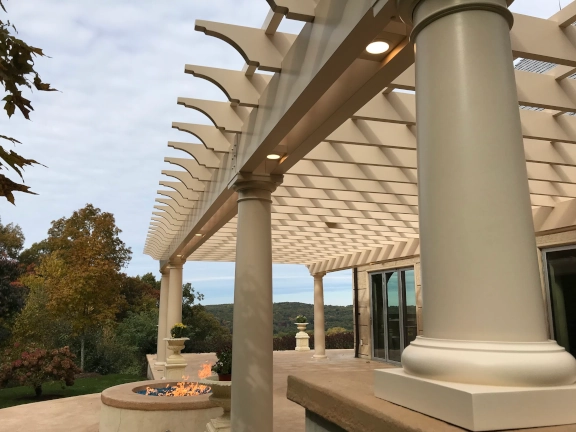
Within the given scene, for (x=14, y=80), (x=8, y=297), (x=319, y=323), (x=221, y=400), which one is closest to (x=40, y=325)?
(x=8, y=297)

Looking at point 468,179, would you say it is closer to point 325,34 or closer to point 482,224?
point 482,224

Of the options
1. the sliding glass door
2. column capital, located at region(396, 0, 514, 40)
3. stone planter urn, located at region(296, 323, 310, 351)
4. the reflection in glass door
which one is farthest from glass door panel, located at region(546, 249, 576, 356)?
stone planter urn, located at region(296, 323, 310, 351)

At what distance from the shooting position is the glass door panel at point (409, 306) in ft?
46.4

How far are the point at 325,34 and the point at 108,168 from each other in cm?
6025

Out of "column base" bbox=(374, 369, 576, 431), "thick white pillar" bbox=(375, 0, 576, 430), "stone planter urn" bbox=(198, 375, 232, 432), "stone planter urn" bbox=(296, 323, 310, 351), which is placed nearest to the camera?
"column base" bbox=(374, 369, 576, 431)

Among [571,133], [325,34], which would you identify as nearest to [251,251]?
[325,34]

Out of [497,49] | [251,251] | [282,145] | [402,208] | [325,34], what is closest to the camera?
[497,49]

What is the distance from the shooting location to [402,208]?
920 centimetres

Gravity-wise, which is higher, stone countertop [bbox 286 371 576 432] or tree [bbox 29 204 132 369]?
tree [bbox 29 204 132 369]

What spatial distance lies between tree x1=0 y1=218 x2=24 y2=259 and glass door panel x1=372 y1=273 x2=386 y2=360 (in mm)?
29690

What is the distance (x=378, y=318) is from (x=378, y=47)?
14.3 m

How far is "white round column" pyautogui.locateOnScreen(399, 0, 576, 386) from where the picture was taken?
1445 mm

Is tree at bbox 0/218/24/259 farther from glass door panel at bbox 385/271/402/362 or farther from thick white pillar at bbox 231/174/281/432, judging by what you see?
→ thick white pillar at bbox 231/174/281/432

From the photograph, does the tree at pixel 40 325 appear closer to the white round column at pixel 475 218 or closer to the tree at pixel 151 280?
the tree at pixel 151 280
